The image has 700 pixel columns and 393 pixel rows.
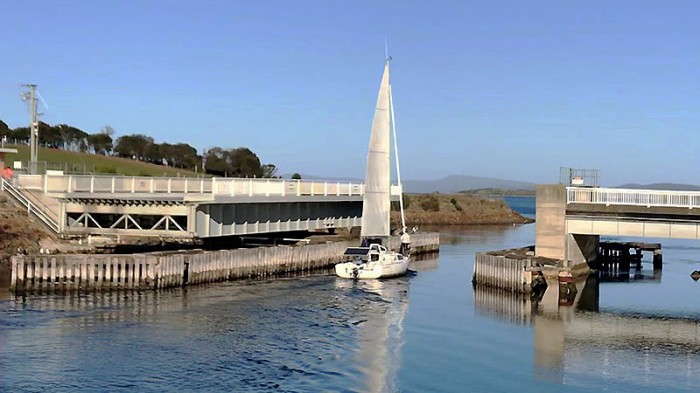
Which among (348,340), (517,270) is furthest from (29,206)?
(517,270)

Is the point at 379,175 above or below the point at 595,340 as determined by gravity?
above

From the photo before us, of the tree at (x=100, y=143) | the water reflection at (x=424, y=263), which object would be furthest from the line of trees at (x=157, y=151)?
the water reflection at (x=424, y=263)

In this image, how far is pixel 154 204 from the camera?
49.0 meters

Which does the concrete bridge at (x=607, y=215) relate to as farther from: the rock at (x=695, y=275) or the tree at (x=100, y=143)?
the tree at (x=100, y=143)

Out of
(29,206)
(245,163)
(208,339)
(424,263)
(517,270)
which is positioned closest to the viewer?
(208,339)

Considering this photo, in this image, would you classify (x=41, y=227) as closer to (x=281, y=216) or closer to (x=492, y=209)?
(x=281, y=216)

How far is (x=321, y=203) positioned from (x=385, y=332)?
28.6 metres

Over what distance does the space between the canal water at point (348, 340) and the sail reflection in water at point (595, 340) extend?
0.30 ft

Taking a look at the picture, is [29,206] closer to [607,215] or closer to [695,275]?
[607,215]

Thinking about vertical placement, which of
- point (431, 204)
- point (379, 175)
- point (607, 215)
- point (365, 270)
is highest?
point (379, 175)

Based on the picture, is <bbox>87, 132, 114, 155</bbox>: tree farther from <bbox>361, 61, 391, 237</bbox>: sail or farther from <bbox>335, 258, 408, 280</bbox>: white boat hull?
<bbox>335, 258, 408, 280</bbox>: white boat hull

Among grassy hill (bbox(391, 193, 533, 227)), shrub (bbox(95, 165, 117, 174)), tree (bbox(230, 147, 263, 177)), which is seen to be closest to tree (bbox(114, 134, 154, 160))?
tree (bbox(230, 147, 263, 177))

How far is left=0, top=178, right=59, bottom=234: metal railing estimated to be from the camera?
5181 centimetres

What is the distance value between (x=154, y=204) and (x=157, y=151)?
336 feet
